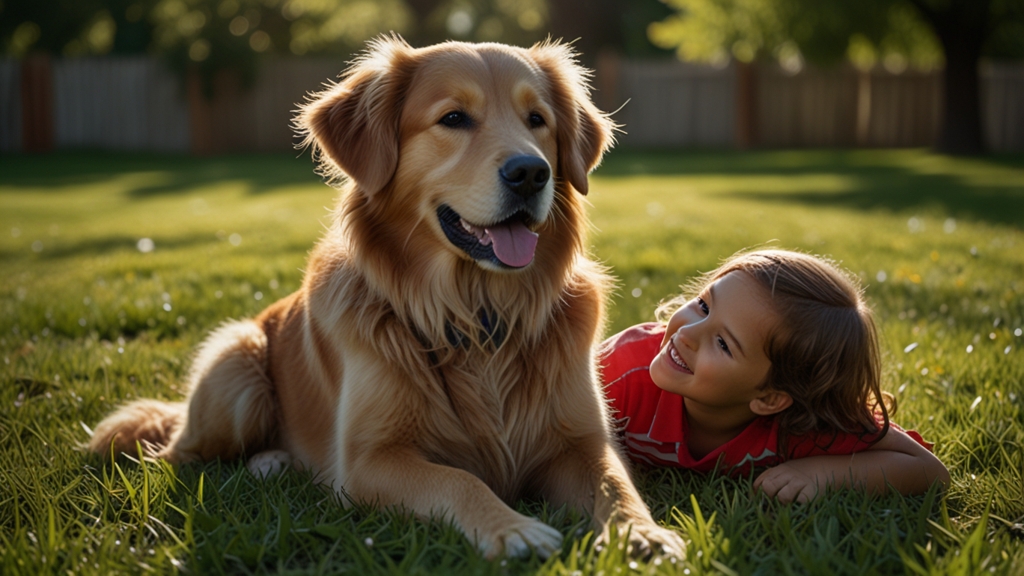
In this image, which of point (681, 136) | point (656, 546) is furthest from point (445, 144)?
point (681, 136)

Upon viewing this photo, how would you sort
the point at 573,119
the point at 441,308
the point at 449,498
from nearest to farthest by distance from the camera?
the point at 449,498 → the point at 441,308 → the point at 573,119

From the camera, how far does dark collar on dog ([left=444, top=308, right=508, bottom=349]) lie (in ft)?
10.7

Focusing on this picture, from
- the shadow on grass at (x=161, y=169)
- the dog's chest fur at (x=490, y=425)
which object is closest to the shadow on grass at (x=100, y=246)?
the shadow on grass at (x=161, y=169)

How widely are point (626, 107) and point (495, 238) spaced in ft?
66.4

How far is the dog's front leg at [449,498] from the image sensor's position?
2.38m

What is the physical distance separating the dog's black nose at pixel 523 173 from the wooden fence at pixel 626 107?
1867 cm

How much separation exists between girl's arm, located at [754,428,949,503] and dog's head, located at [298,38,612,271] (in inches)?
46.0

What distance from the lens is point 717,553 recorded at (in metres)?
2.34

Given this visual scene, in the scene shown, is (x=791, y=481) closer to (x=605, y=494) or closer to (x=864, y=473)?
(x=864, y=473)

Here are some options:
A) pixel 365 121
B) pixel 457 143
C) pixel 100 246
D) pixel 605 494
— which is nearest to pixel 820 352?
pixel 605 494

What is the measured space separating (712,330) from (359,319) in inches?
52.0

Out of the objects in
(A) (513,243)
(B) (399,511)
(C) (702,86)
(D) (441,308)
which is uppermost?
(A) (513,243)

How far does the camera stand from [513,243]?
309 centimetres

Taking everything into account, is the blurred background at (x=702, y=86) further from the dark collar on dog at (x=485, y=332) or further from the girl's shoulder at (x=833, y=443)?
the girl's shoulder at (x=833, y=443)
